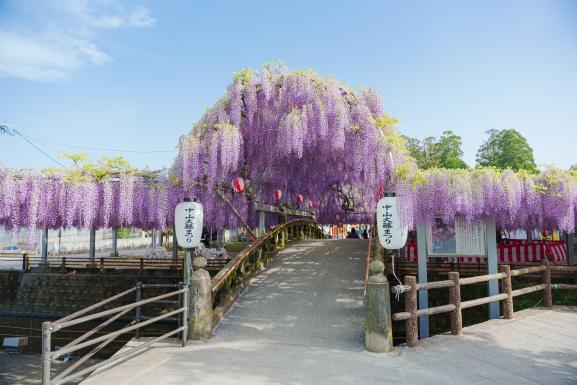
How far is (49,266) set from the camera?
1576 centimetres

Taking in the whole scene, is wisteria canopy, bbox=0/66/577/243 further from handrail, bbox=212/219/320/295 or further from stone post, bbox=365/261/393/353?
stone post, bbox=365/261/393/353

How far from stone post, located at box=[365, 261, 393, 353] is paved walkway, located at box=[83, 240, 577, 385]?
153 millimetres

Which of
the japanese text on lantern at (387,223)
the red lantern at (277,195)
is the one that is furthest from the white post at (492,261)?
the red lantern at (277,195)

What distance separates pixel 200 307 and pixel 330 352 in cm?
201

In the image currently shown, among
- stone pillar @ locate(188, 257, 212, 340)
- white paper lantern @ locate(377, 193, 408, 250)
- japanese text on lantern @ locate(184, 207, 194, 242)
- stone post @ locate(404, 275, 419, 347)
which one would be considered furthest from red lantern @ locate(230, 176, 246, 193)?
stone post @ locate(404, 275, 419, 347)

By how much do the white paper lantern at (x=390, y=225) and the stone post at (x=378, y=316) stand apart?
0.89 metres

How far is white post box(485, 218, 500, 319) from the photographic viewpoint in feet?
24.8

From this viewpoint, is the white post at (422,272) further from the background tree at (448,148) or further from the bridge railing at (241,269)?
the background tree at (448,148)

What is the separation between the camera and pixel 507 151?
120 feet

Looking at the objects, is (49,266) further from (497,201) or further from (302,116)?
(497,201)

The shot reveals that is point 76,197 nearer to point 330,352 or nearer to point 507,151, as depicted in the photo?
point 330,352

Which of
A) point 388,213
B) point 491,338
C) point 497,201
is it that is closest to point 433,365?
point 491,338

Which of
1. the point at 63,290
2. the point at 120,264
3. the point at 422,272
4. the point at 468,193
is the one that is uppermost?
the point at 468,193

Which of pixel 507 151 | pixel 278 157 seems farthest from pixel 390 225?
pixel 507 151
